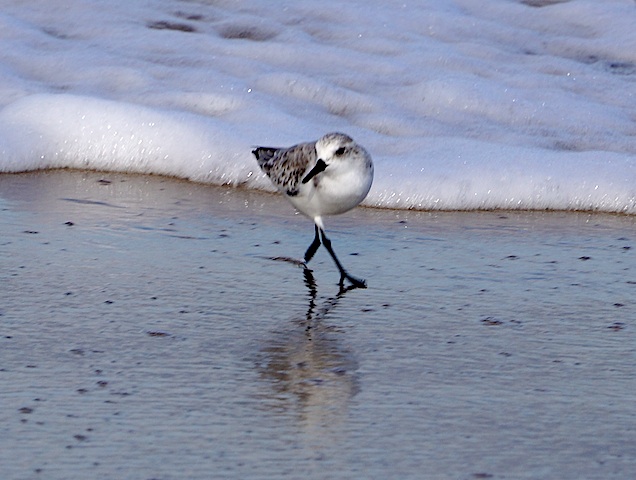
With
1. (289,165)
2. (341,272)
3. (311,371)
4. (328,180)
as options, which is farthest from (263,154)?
(311,371)

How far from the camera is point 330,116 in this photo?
6133 millimetres

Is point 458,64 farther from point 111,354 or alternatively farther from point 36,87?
point 111,354

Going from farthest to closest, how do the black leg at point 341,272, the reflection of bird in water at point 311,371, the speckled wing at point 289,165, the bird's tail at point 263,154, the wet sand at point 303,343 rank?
the bird's tail at point 263,154, the speckled wing at point 289,165, the black leg at point 341,272, the reflection of bird in water at point 311,371, the wet sand at point 303,343

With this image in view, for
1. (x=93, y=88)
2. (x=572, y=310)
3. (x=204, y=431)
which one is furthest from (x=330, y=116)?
(x=204, y=431)

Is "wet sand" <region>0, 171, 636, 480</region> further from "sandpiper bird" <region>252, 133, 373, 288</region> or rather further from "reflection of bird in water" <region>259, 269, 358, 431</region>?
"sandpiper bird" <region>252, 133, 373, 288</region>

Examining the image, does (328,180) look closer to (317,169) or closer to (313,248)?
(317,169)

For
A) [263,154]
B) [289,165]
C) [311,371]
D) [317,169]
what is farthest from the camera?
[263,154]

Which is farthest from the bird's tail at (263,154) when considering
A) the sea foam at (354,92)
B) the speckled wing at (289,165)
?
the sea foam at (354,92)

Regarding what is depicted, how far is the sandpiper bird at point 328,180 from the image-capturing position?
12.6ft

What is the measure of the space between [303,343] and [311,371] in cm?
24

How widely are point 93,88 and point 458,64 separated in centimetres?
216

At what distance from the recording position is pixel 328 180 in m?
3.85

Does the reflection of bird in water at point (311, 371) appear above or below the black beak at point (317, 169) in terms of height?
below

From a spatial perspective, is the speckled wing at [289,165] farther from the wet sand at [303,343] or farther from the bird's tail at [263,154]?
the wet sand at [303,343]
